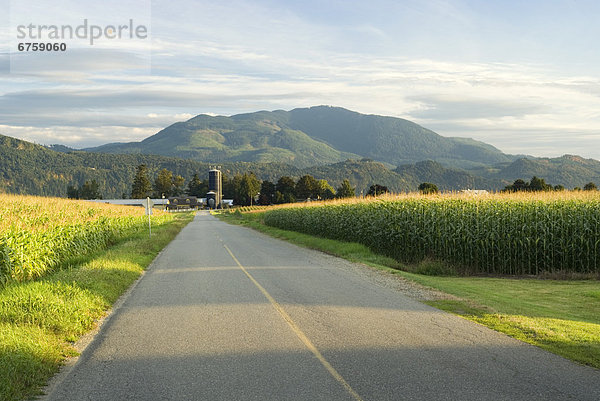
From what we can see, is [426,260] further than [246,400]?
Yes

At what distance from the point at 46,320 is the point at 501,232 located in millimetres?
14495

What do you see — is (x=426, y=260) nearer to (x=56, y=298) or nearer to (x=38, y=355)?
(x=56, y=298)

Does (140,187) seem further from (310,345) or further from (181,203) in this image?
(310,345)

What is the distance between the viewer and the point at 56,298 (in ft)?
31.4

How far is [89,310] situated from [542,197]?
52.7ft

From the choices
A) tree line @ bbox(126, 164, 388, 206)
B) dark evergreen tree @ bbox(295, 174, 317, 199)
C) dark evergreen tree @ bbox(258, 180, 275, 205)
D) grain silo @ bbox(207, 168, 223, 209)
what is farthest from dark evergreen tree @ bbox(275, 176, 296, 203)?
grain silo @ bbox(207, 168, 223, 209)

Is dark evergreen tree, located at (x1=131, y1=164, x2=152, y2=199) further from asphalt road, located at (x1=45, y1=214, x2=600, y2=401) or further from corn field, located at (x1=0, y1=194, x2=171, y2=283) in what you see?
asphalt road, located at (x1=45, y1=214, x2=600, y2=401)

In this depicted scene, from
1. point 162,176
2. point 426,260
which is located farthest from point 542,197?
point 162,176

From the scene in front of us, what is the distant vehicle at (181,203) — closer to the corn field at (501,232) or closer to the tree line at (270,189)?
the tree line at (270,189)

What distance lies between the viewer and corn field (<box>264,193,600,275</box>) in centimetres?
1662

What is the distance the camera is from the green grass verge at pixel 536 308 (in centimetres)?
753

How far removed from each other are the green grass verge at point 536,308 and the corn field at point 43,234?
10733 millimetres

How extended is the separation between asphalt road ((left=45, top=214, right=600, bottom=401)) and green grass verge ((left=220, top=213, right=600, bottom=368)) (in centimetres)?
46

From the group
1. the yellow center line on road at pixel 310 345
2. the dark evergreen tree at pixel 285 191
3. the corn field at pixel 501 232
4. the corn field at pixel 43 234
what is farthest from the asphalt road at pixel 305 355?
the dark evergreen tree at pixel 285 191
